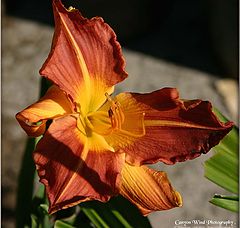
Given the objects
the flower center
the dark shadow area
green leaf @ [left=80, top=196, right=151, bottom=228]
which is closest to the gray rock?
the dark shadow area

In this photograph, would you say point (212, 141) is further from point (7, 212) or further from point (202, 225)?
point (7, 212)

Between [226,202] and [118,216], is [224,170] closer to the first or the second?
[226,202]

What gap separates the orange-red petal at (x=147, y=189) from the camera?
30.2 inches

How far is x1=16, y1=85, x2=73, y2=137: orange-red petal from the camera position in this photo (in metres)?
0.72

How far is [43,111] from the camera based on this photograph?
745 mm

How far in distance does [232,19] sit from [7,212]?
1.21 meters

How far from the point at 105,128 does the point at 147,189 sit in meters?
0.10

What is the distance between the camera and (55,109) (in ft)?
2.50

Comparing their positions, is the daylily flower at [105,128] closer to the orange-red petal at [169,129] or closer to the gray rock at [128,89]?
the orange-red petal at [169,129]

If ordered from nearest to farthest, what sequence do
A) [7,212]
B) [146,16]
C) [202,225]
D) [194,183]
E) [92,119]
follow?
[92,119] → [202,225] → [7,212] → [194,183] → [146,16]

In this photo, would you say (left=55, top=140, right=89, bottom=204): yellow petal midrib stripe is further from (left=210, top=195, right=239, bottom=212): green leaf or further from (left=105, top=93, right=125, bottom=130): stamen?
(left=210, top=195, right=239, bottom=212): green leaf

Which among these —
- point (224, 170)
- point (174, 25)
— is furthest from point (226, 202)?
point (174, 25)

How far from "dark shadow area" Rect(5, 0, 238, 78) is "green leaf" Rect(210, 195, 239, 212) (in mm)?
1679

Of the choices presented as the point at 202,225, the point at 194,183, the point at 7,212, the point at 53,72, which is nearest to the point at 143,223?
the point at 53,72
